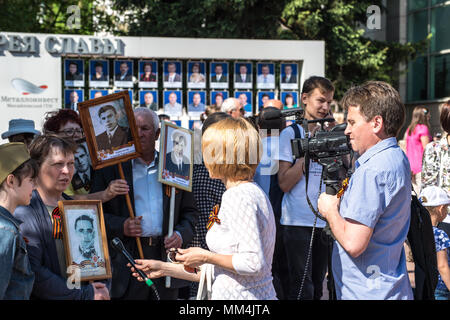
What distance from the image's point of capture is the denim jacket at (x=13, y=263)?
2.56m

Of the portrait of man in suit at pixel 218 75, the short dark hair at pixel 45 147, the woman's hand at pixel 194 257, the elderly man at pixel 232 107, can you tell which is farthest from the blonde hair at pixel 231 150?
the portrait of man in suit at pixel 218 75

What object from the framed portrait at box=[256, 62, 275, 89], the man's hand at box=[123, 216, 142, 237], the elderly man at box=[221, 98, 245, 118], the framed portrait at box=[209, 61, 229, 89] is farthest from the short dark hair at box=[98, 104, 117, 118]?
the framed portrait at box=[256, 62, 275, 89]

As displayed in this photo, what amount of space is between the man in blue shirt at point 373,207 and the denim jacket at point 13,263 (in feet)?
4.68

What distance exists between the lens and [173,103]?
1101 centimetres

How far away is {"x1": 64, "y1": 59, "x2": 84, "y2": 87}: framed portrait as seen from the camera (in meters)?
10.7

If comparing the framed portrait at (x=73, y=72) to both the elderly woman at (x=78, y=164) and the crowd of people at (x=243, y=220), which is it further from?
the crowd of people at (x=243, y=220)

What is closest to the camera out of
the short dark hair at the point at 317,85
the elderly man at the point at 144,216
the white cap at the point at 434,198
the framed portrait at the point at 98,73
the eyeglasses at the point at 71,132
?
the elderly man at the point at 144,216

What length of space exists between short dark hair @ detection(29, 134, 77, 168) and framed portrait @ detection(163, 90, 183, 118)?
7.48 metres

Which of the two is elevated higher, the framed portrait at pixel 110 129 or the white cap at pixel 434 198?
the framed portrait at pixel 110 129

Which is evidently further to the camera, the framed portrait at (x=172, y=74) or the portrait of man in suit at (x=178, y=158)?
the framed portrait at (x=172, y=74)

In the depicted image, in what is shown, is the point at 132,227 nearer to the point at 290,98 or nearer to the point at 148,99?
the point at 148,99

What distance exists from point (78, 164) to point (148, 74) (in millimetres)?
6868

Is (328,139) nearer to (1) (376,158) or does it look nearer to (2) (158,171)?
(1) (376,158)
